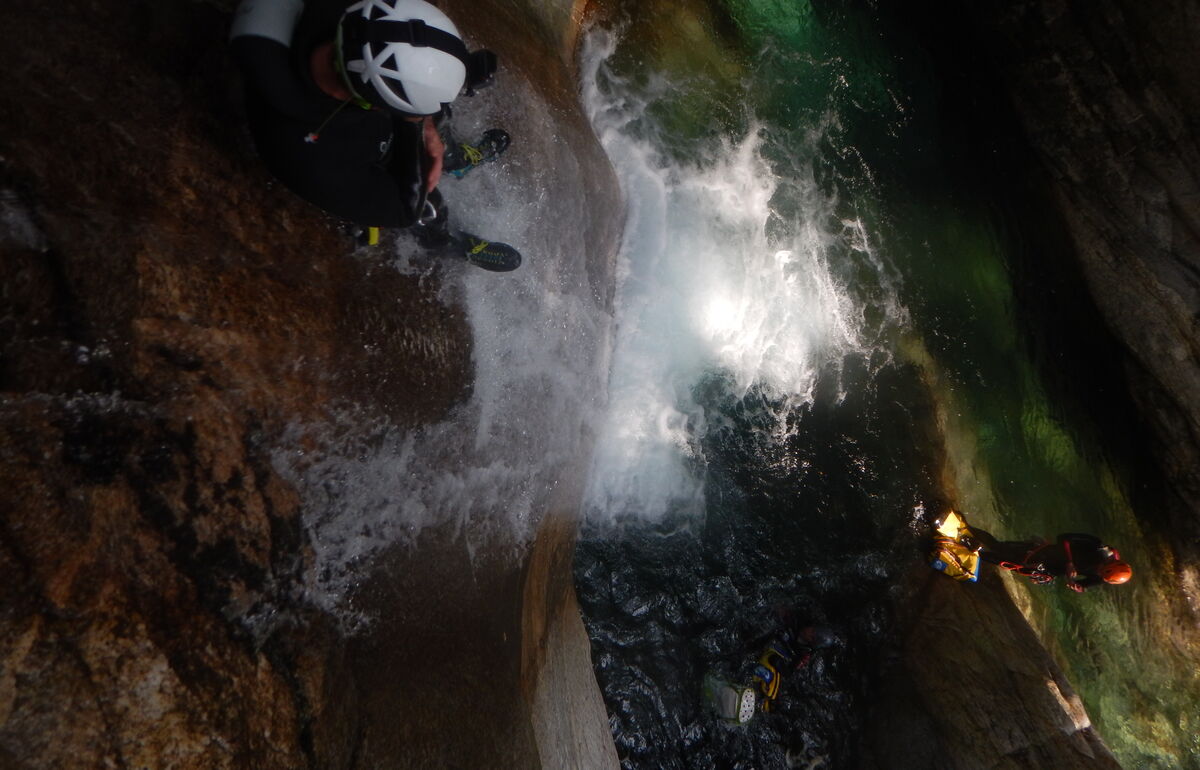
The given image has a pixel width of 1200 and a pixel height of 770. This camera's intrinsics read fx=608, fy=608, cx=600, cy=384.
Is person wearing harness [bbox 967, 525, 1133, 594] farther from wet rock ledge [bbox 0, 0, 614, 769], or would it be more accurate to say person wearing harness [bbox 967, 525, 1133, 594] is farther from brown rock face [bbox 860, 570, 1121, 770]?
wet rock ledge [bbox 0, 0, 614, 769]

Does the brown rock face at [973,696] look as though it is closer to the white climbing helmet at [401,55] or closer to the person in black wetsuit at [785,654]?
the person in black wetsuit at [785,654]

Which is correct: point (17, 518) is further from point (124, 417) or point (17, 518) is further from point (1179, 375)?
point (1179, 375)

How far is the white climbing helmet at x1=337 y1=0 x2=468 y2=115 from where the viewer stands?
2424 mm

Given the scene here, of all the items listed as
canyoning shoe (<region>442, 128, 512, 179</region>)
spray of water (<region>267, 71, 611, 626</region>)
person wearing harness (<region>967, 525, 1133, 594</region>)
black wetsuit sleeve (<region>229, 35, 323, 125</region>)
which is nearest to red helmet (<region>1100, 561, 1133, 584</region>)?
person wearing harness (<region>967, 525, 1133, 594</region>)

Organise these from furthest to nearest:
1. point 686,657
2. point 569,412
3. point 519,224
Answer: point 686,657 < point 569,412 < point 519,224

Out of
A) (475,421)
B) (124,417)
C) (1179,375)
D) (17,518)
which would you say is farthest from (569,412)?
(1179,375)

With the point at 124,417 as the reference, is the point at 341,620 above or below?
below

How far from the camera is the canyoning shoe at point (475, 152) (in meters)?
3.91

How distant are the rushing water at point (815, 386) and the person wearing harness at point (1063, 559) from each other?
681 millimetres

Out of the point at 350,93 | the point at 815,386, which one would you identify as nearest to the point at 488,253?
the point at 350,93

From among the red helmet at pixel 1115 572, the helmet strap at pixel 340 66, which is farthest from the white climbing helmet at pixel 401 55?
the red helmet at pixel 1115 572

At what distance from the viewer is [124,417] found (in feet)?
7.50

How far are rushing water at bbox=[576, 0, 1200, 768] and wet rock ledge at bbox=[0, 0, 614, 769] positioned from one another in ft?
10.6

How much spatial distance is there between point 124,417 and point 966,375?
28.0ft
